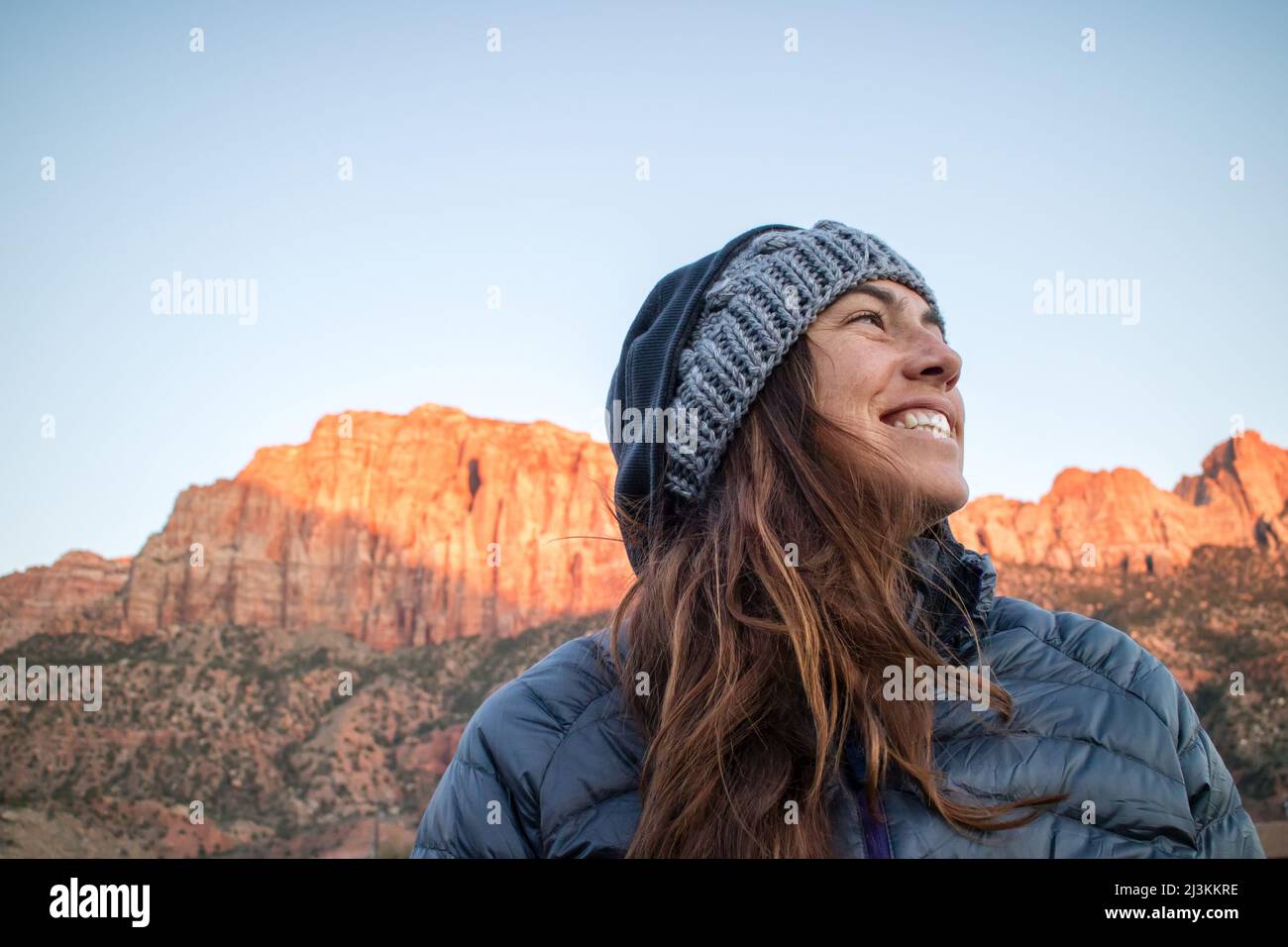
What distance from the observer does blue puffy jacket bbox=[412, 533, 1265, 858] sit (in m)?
1.83

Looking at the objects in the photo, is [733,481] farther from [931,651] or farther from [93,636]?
[93,636]

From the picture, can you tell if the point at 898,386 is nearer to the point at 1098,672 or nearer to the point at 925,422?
the point at 925,422

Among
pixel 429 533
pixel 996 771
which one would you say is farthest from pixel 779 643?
pixel 429 533

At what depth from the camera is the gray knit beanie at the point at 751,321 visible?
2.35m

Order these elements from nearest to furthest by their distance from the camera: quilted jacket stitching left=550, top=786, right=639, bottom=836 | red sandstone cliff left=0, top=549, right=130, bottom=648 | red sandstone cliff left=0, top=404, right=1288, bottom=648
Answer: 1. quilted jacket stitching left=550, top=786, right=639, bottom=836
2. red sandstone cliff left=0, top=549, right=130, bottom=648
3. red sandstone cliff left=0, top=404, right=1288, bottom=648

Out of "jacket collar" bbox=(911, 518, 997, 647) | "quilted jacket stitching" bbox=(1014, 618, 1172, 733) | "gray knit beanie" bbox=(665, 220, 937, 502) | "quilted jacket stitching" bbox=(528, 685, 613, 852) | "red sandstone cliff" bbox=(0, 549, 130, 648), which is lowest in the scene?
"red sandstone cliff" bbox=(0, 549, 130, 648)

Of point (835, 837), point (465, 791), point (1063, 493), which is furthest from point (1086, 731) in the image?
point (1063, 493)

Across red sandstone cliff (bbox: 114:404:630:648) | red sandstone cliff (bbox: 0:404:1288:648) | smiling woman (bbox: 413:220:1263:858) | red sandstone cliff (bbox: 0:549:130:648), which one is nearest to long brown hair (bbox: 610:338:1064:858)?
smiling woman (bbox: 413:220:1263:858)

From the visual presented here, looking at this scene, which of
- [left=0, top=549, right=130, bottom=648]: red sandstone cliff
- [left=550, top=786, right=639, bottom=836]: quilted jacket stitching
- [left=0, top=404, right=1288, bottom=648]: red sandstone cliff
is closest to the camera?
[left=550, top=786, right=639, bottom=836]: quilted jacket stitching

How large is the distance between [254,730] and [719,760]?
5996 centimetres

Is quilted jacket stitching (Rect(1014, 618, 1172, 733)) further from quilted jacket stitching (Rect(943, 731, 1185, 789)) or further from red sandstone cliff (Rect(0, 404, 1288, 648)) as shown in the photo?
red sandstone cliff (Rect(0, 404, 1288, 648))

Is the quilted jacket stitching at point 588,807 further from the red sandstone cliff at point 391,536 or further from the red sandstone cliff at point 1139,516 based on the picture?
the red sandstone cliff at point 1139,516

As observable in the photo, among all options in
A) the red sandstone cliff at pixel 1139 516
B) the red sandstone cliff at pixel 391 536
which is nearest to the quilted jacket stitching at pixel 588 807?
the red sandstone cliff at pixel 391 536

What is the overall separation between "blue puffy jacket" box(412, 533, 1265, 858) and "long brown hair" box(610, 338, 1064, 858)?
0.05 metres
